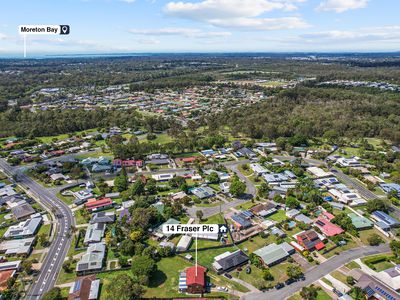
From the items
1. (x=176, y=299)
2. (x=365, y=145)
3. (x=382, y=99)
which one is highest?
(x=382, y=99)

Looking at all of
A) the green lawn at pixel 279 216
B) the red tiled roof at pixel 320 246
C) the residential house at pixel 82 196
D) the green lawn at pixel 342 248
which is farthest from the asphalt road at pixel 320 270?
the residential house at pixel 82 196

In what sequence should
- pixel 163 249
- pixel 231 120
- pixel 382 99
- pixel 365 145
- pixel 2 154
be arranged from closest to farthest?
1. pixel 163 249
2. pixel 2 154
3. pixel 365 145
4. pixel 231 120
5. pixel 382 99

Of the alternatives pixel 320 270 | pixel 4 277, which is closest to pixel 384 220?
pixel 320 270

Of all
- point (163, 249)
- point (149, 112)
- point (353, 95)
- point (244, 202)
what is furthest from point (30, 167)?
point (353, 95)

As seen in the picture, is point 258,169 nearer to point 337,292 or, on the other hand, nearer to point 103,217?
point 337,292

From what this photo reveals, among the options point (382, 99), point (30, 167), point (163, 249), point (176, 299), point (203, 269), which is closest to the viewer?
point (176, 299)

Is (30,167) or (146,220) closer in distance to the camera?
(146,220)

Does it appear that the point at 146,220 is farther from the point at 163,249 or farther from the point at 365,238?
the point at 365,238

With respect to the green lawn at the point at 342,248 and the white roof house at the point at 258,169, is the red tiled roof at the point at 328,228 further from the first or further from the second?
the white roof house at the point at 258,169
